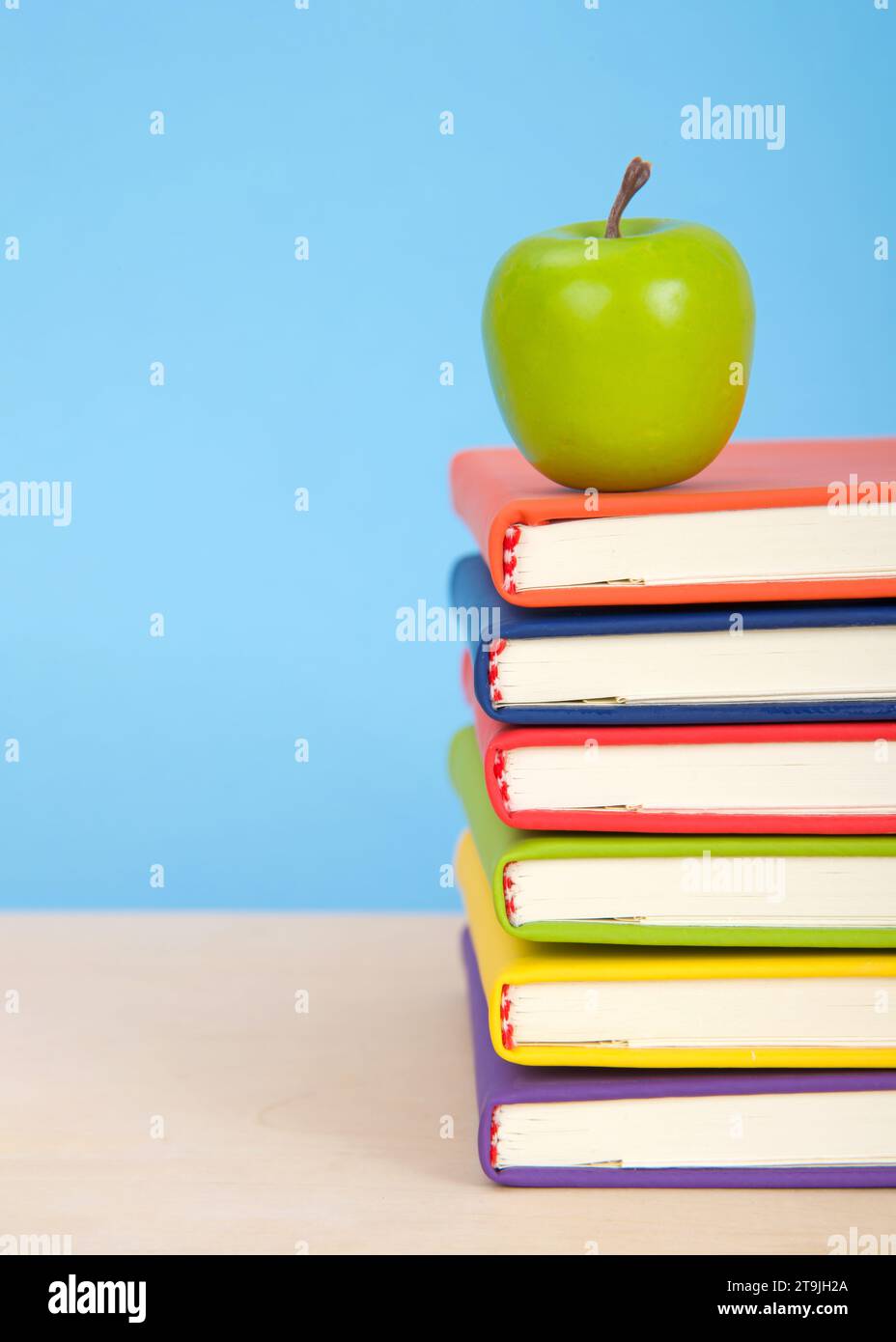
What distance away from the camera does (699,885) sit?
34.1 inches

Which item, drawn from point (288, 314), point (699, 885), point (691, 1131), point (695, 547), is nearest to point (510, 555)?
point (695, 547)

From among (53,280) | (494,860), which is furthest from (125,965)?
(53,280)

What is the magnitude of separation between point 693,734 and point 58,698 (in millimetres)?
1825

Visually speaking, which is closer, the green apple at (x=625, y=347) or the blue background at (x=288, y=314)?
the green apple at (x=625, y=347)

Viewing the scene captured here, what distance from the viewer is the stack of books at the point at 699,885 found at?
2.79ft

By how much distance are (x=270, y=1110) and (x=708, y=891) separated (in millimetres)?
310

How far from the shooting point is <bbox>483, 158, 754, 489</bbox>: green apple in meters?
0.84

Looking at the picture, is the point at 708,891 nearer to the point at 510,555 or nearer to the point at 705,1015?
the point at 705,1015

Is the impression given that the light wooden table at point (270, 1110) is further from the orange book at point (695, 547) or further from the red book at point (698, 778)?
the orange book at point (695, 547)

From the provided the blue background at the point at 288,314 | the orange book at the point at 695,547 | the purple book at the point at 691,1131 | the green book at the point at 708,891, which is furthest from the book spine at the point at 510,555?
the blue background at the point at 288,314

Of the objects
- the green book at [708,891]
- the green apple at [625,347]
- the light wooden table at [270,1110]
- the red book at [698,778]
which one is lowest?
the light wooden table at [270,1110]

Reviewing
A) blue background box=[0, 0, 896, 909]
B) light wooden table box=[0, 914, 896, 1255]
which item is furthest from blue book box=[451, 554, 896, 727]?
blue background box=[0, 0, 896, 909]

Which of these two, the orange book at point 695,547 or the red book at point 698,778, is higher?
the orange book at point 695,547

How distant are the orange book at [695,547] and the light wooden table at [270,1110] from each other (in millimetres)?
325
